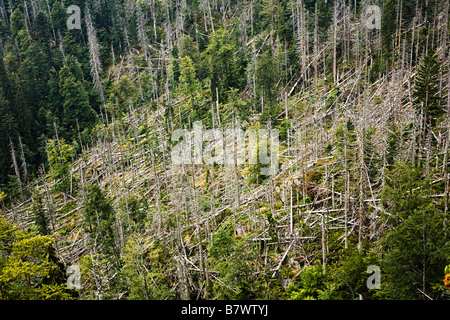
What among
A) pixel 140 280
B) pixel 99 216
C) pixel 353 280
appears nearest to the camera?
pixel 353 280

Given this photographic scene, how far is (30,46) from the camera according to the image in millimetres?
67625

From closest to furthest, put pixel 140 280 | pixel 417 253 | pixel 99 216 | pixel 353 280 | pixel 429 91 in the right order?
pixel 417 253 < pixel 353 280 < pixel 140 280 < pixel 429 91 < pixel 99 216

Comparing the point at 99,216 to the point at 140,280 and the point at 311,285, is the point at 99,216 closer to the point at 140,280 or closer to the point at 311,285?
the point at 140,280

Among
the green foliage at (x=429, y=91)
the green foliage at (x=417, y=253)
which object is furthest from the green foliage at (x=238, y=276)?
the green foliage at (x=429, y=91)

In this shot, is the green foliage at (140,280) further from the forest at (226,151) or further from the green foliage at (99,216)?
the green foliage at (99,216)

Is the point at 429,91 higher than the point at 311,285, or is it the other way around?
the point at 429,91

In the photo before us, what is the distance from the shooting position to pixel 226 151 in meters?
38.9

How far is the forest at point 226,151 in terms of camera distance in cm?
1827

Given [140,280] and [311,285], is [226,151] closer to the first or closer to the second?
[140,280]

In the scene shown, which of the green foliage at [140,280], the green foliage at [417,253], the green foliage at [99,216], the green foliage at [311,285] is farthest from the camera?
the green foliage at [99,216]

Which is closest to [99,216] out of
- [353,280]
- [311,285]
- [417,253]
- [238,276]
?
[238,276]

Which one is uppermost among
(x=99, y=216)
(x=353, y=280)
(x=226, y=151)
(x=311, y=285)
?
Answer: (x=226, y=151)

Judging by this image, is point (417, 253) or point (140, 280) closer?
point (417, 253)
